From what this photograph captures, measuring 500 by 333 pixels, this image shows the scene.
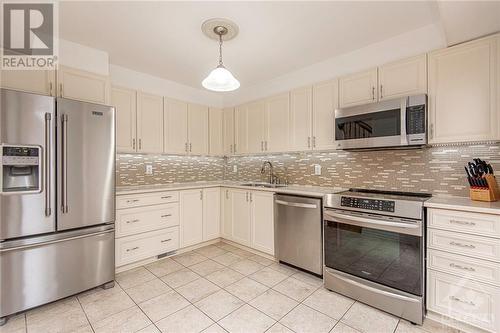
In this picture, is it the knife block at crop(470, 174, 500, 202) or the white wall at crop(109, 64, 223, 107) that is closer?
the knife block at crop(470, 174, 500, 202)

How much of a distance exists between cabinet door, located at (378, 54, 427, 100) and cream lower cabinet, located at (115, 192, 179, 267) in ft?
9.16

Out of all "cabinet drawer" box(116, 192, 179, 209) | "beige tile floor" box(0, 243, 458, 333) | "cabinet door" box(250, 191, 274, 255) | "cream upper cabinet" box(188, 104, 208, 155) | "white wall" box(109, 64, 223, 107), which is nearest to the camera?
"beige tile floor" box(0, 243, 458, 333)

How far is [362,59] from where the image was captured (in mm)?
2646

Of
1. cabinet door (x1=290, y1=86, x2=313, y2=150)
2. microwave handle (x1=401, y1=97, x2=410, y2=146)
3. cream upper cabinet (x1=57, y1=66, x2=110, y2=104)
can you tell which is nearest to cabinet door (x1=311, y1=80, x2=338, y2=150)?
cabinet door (x1=290, y1=86, x2=313, y2=150)

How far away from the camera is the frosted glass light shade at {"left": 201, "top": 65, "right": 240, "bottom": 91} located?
2047 mm

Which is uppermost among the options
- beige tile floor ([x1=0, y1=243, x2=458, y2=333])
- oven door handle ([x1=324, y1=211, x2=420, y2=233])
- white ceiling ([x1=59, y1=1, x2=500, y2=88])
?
white ceiling ([x1=59, y1=1, x2=500, y2=88])

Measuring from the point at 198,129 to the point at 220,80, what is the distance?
77.0 inches

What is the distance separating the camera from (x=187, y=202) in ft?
10.9

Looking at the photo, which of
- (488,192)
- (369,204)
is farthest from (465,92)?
(369,204)

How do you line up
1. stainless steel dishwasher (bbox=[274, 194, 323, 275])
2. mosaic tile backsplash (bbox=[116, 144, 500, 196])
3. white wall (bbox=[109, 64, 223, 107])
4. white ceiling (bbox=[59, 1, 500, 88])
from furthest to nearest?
1. white wall (bbox=[109, 64, 223, 107])
2. stainless steel dishwasher (bbox=[274, 194, 323, 275])
3. mosaic tile backsplash (bbox=[116, 144, 500, 196])
4. white ceiling (bbox=[59, 1, 500, 88])

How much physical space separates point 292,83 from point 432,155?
1.89 m

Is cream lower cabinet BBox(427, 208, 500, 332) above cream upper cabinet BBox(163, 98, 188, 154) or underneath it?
underneath

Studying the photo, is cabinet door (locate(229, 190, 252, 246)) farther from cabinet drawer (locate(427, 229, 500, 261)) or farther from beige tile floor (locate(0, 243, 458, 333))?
cabinet drawer (locate(427, 229, 500, 261))

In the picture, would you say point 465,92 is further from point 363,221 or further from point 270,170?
point 270,170
